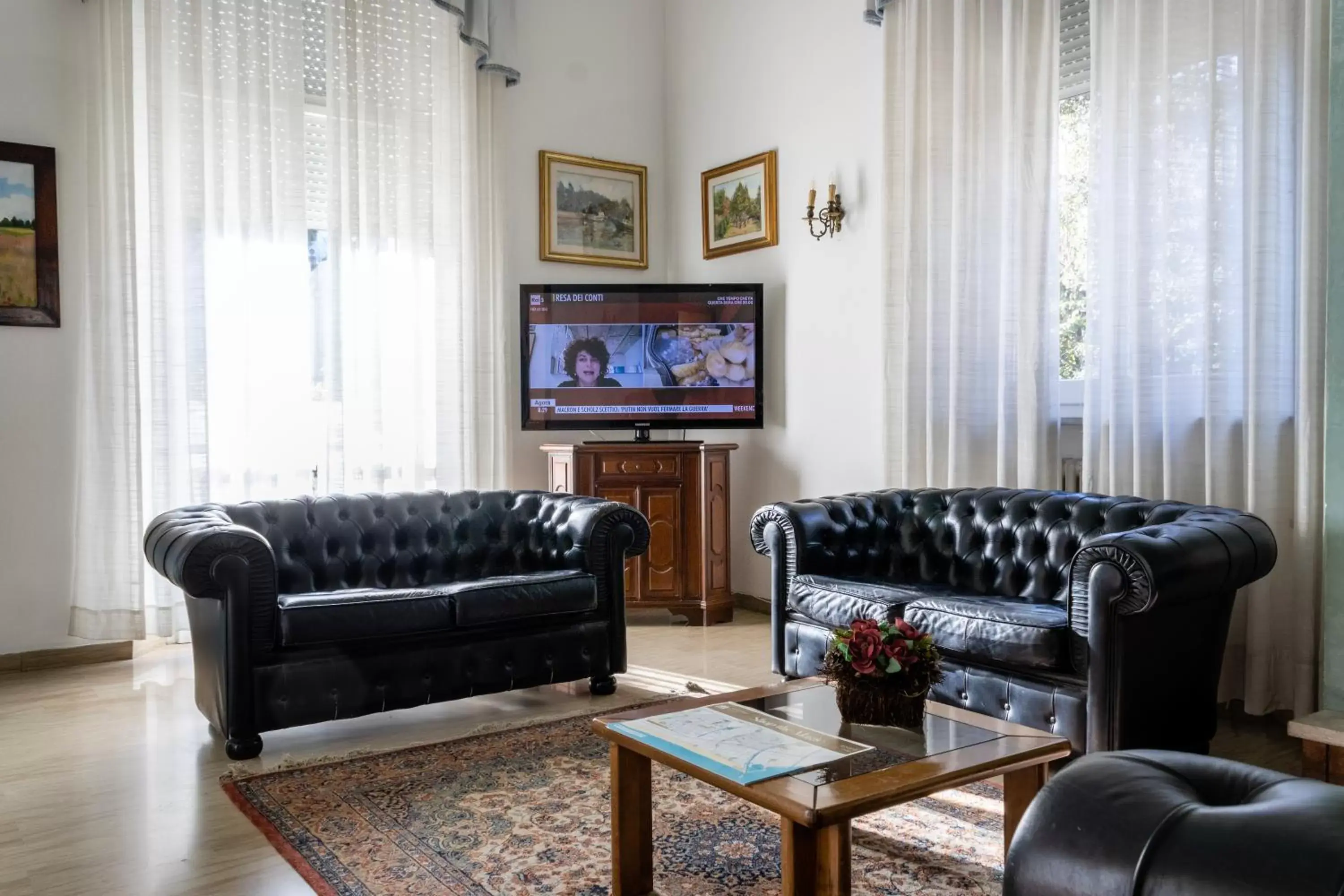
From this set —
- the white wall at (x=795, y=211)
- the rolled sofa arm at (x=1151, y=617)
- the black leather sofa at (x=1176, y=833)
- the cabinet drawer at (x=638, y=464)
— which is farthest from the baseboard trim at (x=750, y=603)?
the black leather sofa at (x=1176, y=833)

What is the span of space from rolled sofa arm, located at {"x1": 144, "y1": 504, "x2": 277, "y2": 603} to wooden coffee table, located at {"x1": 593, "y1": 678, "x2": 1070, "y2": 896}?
1439 mm

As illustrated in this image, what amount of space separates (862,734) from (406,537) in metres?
2.43

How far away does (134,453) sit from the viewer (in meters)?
4.53

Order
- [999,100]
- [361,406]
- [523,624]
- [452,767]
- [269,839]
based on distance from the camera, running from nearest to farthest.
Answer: [269,839]
[452,767]
[523,624]
[999,100]
[361,406]

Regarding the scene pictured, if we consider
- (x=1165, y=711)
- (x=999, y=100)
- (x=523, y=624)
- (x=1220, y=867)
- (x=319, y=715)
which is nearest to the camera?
(x=1220, y=867)

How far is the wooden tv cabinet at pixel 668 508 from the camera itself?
17.5 feet

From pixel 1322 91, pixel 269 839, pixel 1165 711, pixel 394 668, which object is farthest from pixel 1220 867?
pixel 1322 91

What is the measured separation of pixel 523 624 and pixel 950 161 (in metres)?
2.67

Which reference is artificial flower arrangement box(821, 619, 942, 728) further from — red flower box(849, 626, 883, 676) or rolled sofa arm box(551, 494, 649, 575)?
rolled sofa arm box(551, 494, 649, 575)

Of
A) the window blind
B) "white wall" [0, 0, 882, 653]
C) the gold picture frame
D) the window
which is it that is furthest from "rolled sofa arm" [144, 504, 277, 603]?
the window blind

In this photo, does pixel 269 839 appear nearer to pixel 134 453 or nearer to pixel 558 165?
pixel 134 453

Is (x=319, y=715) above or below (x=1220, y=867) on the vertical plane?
below

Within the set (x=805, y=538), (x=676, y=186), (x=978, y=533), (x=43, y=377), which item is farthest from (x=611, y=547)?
(x=676, y=186)

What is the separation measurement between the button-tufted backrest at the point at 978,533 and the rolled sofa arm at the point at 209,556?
1913 millimetres
